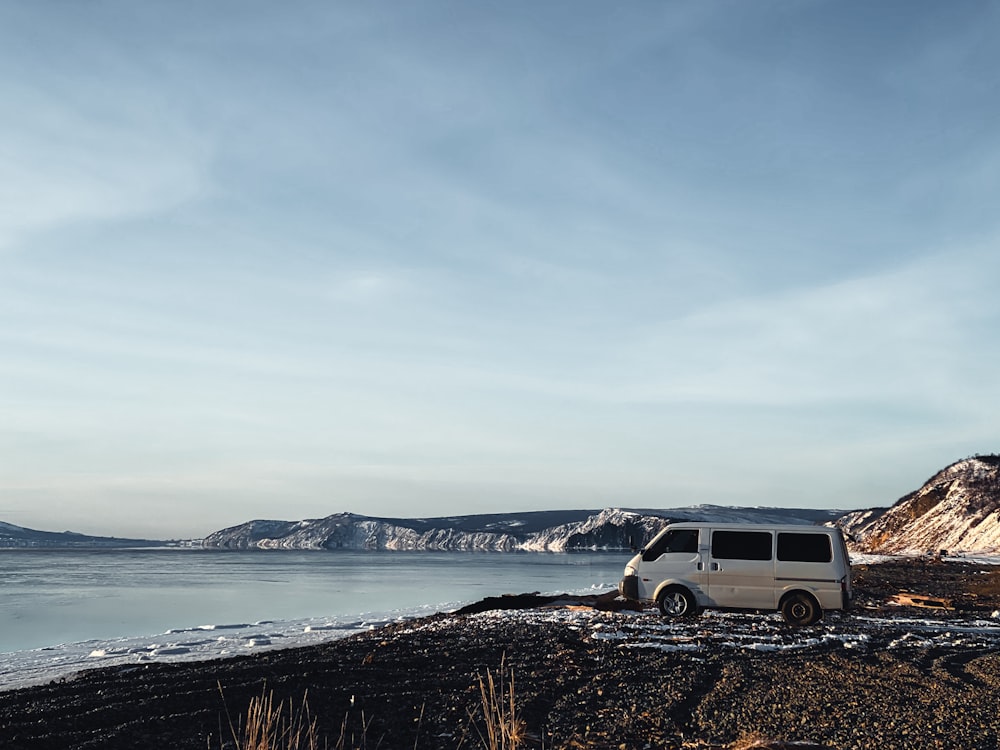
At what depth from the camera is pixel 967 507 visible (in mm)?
58219

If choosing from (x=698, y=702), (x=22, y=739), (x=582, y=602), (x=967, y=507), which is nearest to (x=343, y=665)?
(x=22, y=739)

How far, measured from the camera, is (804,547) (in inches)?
691

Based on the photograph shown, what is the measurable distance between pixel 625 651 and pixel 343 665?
4665 millimetres

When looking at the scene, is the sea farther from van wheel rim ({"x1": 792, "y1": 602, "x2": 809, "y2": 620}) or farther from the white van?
van wheel rim ({"x1": 792, "y1": 602, "x2": 809, "y2": 620})

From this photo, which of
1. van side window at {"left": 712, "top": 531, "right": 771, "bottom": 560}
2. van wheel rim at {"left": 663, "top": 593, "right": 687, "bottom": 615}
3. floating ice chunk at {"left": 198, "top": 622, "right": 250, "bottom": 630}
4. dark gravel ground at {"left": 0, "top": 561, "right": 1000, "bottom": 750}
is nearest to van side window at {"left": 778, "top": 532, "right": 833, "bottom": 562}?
van side window at {"left": 712, "top": 531, "right": 771, "bottom": 560}

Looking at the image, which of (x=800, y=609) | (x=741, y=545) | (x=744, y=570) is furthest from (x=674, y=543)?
(x=800, y=609)

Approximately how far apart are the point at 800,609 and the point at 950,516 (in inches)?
1911

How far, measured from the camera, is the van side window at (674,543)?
1825 cm

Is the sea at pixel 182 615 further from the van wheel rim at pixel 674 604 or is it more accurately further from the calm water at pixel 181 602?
the van wheel rim at pixel 674 604

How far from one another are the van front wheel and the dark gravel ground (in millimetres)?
361

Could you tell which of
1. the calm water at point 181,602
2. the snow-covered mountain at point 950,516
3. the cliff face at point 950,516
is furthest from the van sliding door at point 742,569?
the cliff face at point 950,516

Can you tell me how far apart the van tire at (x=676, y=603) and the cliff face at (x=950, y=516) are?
3741 cm

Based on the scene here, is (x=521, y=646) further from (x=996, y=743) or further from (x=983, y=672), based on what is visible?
(x=996, y=743)

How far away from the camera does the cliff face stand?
52.0m
